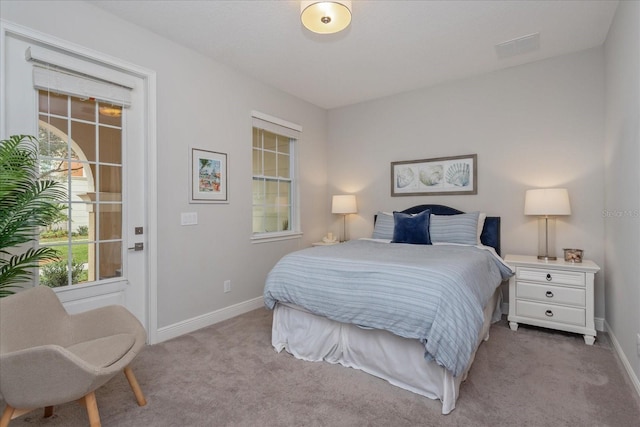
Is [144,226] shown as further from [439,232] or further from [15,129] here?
[439,232]

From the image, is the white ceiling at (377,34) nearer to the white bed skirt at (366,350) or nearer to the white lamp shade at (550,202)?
the white lamp shade at (550,202)

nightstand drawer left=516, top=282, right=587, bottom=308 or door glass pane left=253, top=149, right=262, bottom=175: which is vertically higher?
door glass pane left=253, top=149, right=262, bottom=175

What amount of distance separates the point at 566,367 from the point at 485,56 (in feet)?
9.36

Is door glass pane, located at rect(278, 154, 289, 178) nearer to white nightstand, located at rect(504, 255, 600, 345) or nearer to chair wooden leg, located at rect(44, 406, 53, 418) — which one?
white nightstand, located at rect(504, 255, 600, 345)

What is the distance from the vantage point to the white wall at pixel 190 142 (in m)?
2.41

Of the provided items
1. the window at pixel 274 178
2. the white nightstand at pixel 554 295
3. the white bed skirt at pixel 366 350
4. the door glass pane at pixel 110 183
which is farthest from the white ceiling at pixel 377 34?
the white bed skirt at pixel 366 350

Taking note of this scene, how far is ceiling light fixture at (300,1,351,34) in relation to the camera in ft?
7.11

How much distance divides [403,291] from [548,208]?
1944 mm

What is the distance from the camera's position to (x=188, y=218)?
10.00ft

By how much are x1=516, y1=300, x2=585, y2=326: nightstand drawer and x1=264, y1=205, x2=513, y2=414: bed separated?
252mm

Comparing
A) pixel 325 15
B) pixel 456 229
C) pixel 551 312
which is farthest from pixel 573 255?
pixel 325 15

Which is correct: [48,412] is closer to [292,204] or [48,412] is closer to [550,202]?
[292,204]

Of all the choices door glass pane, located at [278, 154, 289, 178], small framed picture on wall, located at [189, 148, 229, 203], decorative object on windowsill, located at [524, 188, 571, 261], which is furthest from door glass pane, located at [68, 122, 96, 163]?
decorative object on windowsill, located at [524, 188, 571, 261]

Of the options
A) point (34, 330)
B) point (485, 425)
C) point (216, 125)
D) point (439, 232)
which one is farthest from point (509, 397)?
point (216, 125)
